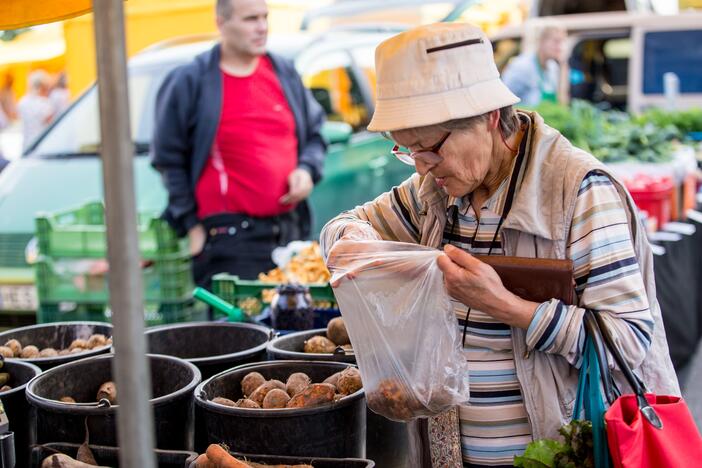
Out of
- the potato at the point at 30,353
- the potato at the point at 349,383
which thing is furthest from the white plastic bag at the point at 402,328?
the potato at the point at 30,353

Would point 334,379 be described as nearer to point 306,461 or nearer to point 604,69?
point 306,461

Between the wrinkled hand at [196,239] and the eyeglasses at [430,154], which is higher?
the eyeglasses at [430,154]

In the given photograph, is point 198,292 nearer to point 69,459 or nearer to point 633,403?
point 69,459

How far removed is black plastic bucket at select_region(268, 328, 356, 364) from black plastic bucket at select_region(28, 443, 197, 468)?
→ 54cm

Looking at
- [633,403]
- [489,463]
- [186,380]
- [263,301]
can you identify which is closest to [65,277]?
[263,301]

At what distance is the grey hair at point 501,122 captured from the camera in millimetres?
2035

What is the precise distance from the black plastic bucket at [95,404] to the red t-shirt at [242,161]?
2.29m

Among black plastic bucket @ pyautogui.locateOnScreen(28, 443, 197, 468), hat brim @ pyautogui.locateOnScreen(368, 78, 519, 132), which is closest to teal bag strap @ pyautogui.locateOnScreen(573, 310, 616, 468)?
hat brim @ pyautogui.locateOnScreen(368, 78, 519, 132)

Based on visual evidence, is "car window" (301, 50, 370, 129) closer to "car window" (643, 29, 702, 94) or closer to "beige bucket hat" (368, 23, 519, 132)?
"beige bucket hat" (368, 23, 519, 132)

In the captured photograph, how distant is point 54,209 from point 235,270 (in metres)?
1.61

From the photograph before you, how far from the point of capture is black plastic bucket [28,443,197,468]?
7.06ft

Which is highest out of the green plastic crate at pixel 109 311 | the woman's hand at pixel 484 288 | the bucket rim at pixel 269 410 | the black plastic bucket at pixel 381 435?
the woman's hand at pixel 484 288

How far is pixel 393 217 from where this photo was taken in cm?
251

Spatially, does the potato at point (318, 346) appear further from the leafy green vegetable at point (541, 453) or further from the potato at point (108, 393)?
the leafy green vegetable at point (541, 453)
